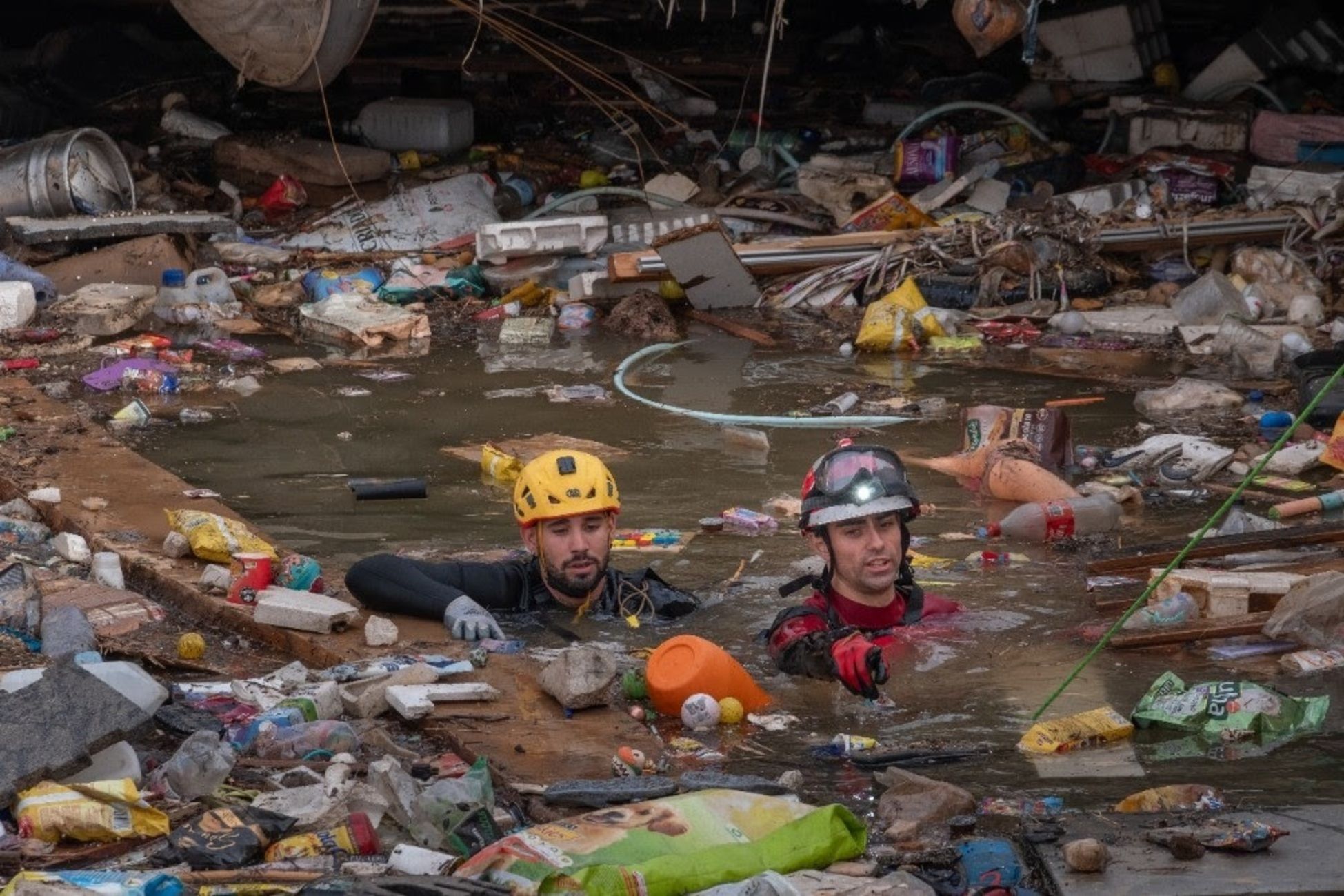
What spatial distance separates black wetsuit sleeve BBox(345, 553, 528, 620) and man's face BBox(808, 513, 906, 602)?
1.21 metres

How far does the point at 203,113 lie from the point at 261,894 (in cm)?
1501

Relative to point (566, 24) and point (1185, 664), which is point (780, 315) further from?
point (1185, 664)

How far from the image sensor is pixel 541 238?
14.3m

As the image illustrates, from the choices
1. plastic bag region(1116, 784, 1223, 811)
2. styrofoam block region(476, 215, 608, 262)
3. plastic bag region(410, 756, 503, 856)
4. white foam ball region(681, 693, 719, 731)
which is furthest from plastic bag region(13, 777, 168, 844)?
styrofoam block region(476, 215, 608, 262)

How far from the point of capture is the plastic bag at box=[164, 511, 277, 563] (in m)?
7.47

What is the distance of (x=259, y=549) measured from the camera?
7.59 m

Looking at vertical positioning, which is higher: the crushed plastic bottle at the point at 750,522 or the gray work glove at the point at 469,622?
the gray work glove at the point at 469,622

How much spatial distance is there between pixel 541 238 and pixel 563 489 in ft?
25.3

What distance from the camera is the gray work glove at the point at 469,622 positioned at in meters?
6.66

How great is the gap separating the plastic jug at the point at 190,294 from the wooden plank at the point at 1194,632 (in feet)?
28.6

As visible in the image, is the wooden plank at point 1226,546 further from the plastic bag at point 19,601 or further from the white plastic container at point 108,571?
the plastic bag at point 19,601

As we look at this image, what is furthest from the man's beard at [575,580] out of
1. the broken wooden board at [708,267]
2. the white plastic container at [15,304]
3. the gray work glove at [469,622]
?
the white plastic container at [15,304]

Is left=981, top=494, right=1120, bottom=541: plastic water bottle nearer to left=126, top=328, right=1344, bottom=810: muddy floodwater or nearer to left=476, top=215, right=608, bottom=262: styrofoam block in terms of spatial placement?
left=126, top=328, right=1344, bottom=810: muddy floodwater

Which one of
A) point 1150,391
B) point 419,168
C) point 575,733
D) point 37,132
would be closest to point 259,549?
point 575,733
